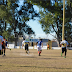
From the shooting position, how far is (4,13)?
60188 mm

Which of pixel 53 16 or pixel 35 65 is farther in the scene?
pixel 53 16

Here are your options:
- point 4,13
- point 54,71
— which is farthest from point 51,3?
point 54,71

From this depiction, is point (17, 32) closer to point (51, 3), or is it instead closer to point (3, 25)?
point (3, 25)

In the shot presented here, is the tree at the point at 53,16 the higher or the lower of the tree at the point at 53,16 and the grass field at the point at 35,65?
the higher

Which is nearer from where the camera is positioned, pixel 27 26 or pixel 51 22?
pixel 51 22

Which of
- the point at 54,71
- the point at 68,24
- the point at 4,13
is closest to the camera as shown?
the point at 54,71

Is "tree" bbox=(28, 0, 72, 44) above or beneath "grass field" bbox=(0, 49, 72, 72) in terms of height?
above

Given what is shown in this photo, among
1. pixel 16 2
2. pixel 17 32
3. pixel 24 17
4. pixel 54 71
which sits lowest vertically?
pixel 54 71

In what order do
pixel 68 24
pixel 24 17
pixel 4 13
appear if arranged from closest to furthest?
pixel 68 24
pixel 4 13
pixel 24 17

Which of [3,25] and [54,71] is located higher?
[3,25]

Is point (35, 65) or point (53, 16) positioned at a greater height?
point (53, 16)

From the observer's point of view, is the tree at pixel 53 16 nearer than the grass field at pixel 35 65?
No

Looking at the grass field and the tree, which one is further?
the tree

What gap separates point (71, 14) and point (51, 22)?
5.03m
